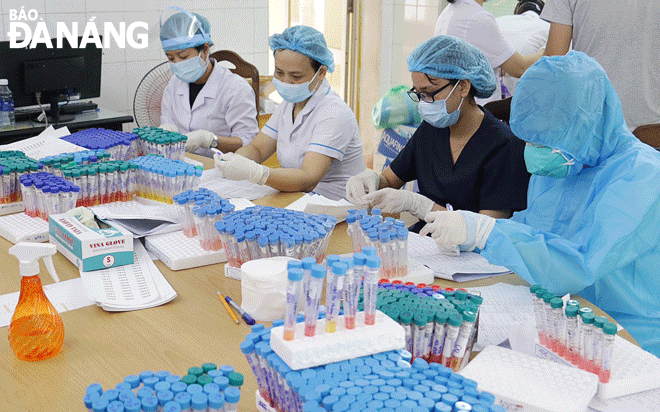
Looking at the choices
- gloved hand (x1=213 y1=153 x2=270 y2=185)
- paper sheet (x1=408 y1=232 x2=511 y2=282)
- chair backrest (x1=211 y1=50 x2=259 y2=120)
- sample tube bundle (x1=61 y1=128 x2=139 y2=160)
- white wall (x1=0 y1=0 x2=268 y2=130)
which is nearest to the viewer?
paper sheet (x1=408 y1=232 x2=511 y2=282)

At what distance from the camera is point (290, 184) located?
2377mm

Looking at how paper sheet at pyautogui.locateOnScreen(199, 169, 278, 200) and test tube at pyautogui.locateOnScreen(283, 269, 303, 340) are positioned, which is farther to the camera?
paper sheet at pyautogui.locateOnScreen(199, 169, 278, 200)

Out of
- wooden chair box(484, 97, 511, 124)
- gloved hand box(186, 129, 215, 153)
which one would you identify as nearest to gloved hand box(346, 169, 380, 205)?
wooden chair box(484, 97, 511, 124)

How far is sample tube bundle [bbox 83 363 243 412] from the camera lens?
89 centimetres

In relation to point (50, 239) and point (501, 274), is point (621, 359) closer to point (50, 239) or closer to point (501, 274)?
point (501, 274)

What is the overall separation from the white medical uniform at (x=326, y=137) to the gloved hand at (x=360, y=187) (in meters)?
0.31

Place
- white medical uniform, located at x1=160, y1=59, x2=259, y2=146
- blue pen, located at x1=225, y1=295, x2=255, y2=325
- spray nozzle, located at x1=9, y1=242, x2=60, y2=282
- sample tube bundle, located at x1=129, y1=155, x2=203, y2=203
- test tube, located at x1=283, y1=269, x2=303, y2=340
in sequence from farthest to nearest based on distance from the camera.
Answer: white medical uniform, located at x1=160, y1=59, x2=259, y2=146 < sample tube bundle, located at x1=129, y1=155, x2=203, y2=203 < blue pen, located at x1=225, y1=295, x2=255, y2=325 < spray nozzle, located at x1=9, y1=242, x2=60, y2=282 < test tube, located at x1=283, y1=269, x2=303, y2=340

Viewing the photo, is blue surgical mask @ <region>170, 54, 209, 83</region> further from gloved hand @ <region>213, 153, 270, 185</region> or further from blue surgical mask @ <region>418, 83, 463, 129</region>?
blue surgical mask @ <region>418, 83, 463, 129</region>

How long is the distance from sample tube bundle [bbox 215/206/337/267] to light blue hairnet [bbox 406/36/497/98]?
0.79 meters

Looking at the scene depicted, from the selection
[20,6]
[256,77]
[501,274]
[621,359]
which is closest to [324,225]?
[501,274]

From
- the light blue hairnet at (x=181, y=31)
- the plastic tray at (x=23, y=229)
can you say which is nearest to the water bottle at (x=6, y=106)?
the light blue hairnet at (x=181, y=31)

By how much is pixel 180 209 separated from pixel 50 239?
14.6 inches

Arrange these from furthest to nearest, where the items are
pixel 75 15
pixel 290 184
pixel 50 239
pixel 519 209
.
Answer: pixel 75 15 < pixel 290 184 < pixel 519 209 < pixel 50 239

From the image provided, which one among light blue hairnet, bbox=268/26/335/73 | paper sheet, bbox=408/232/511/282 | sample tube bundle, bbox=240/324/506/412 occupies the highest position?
light blue hairnet, bbox=268/26/335/73
